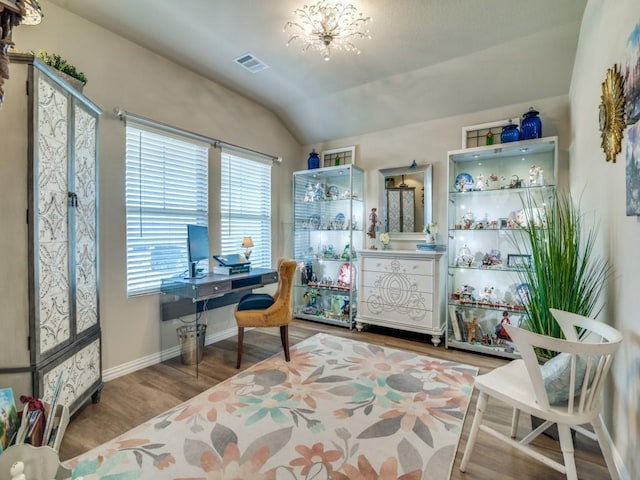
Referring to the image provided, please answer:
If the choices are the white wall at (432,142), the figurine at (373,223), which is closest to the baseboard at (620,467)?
the white wall at (432,142)

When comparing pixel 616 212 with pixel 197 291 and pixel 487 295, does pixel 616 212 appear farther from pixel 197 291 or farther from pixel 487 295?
pixel 197 291

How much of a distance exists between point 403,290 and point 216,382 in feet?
7.43

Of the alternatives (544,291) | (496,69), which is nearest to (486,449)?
(544,291)

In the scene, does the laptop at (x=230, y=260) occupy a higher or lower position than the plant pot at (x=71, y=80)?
lower

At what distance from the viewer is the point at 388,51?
2.94 metres

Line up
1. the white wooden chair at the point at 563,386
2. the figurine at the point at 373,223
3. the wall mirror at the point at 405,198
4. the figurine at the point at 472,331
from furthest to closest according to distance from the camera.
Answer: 1. the figurine at the point at 373,223
2. the wall mirror at the point at 405,198
3. the figurine at the point at 472,331
4. the white wooden chair at the point at 563,386

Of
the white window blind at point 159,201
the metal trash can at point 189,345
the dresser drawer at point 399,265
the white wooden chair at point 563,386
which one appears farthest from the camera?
the dresser drawer at point 399,265

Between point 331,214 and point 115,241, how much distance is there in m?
2.85

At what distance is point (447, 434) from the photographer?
1902mm

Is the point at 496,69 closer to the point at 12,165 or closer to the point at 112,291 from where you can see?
the point at 12,165

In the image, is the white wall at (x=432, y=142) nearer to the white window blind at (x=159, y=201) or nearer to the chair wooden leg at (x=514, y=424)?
the white window blind at (x=159, y=201)

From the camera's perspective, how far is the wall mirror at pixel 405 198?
12.6 feet

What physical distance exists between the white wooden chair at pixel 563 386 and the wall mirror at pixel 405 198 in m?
2.42

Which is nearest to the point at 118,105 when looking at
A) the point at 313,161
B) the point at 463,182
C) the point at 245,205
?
the point at 245,205
